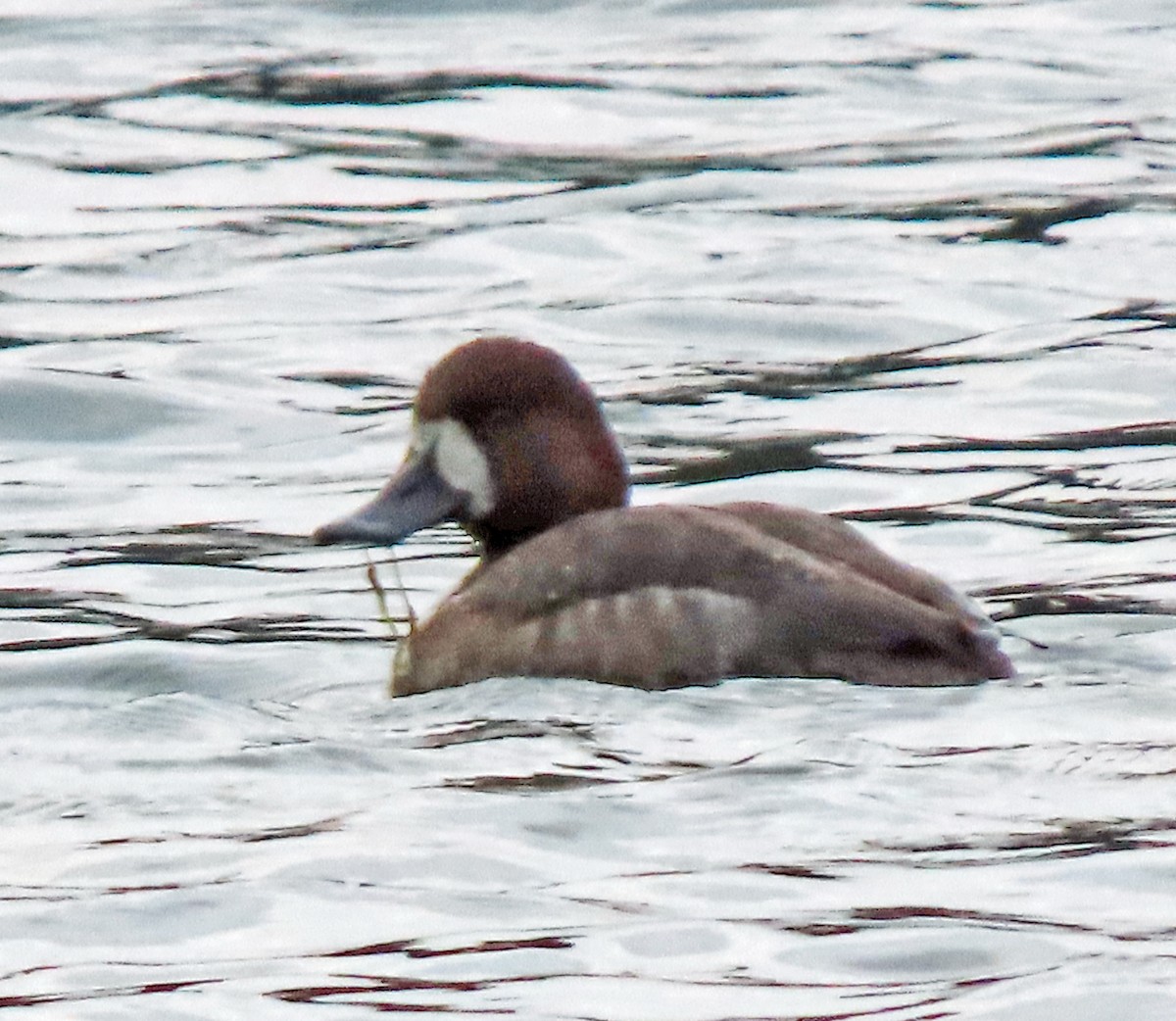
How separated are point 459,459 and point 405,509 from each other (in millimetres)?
167

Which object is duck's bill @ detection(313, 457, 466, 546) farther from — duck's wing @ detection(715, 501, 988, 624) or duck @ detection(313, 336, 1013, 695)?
duck's wing @ detection(715, 501, 988, 624)

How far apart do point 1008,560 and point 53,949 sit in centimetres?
403

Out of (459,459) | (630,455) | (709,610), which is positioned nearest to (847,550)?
(709,610)

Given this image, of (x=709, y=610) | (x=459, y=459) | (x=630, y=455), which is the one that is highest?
(x=459, y=459)

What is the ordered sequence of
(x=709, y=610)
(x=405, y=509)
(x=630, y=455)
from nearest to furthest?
(x=709, y=610), (x=405, y=509), (x=630, y=455)

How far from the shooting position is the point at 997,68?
17.4 meters

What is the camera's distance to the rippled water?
18.7ft

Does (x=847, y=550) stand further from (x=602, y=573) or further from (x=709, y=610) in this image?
(x=602, y=573)

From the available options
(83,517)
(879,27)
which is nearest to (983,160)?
(879,27)

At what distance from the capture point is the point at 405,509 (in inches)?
305

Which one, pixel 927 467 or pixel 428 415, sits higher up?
pixel 428 415

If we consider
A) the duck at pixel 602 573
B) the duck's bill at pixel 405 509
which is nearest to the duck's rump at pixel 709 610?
the duck at pixel 602 573

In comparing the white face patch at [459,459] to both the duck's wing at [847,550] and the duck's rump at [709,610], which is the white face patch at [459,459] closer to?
the duck's rump at [709,610]

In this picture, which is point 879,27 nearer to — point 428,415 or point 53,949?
Answer: point 428,415
